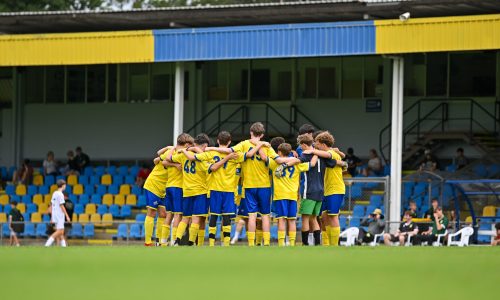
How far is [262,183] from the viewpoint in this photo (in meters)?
20.1

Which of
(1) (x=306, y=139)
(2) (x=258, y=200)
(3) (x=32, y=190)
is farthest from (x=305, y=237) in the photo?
(3) (x=32, y=190)

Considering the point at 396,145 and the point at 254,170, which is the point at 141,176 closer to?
the point at 396,145

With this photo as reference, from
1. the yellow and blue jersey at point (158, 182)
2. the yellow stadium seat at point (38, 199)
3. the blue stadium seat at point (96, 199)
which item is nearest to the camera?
the yellow and blue jersey at point (158, 182)

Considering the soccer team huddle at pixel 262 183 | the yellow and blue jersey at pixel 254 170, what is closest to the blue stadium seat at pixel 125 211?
the soccer team huddle at pixel 262 183

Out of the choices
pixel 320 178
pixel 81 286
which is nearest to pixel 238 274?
pixel 81 286

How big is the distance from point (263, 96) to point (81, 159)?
19.4 feet

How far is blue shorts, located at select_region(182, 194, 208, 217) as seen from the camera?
20703mm

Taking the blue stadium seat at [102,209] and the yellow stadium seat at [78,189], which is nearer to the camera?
the blue stadium seat at [102,209]

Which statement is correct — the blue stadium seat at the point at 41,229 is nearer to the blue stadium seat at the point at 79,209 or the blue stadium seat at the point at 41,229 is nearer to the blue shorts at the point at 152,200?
the blue stadium seat at the point at 79,209

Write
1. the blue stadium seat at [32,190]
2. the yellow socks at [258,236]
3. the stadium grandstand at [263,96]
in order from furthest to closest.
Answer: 1. the blue stadium seat at [32,190]
2. the stadium grandstand at [263,96]
3. the yellow socks at [258,236]

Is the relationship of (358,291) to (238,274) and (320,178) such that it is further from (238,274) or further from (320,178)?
(320,178)

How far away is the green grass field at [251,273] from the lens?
11.1 m

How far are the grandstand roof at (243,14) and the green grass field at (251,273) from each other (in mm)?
15581

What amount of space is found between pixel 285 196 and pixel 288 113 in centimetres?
1818
